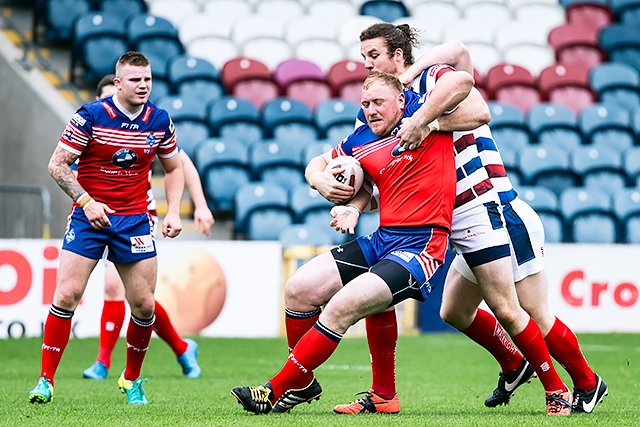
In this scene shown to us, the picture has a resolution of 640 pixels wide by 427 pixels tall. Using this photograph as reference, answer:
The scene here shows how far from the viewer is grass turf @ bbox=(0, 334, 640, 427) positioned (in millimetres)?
5141

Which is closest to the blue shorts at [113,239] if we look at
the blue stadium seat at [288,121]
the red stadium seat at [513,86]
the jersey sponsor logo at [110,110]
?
the jersey sponsor logo at [110,110]

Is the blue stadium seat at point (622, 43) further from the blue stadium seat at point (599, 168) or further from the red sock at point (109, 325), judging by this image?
the red sock at point (109, 325)

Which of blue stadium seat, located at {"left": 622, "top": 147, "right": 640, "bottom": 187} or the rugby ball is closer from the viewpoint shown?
the rugby ball

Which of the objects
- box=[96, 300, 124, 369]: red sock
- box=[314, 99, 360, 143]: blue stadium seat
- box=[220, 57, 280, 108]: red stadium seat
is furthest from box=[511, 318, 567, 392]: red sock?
box=[220, 57, 280, 108]: red stadium seat

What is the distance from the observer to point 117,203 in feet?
20.7

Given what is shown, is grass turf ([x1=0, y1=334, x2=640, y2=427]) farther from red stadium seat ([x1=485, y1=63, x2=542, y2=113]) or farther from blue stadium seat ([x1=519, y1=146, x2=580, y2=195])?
red stadium seat ([x1=485, y1=63, x2=542, y2=113])

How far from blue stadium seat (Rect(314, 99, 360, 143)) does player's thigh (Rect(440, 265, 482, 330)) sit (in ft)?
28.3

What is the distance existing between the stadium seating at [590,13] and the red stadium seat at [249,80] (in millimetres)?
6200

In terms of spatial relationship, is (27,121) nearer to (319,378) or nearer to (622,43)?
(319,378)

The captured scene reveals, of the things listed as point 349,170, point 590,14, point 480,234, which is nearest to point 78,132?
point 349,170

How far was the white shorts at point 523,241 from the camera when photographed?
5.76 meters

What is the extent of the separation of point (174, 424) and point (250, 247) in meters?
7.30

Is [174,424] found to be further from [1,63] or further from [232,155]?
[1,63]

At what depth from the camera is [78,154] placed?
241 inches
